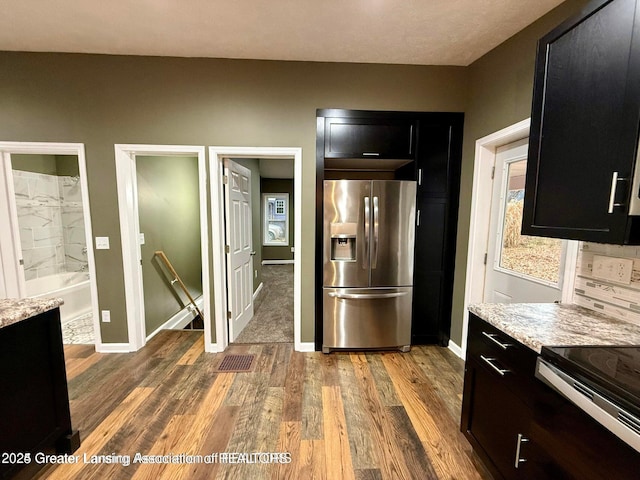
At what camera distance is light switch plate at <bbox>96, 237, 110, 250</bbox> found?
2.53m

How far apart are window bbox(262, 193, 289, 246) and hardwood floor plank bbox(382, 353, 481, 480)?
5466 mm

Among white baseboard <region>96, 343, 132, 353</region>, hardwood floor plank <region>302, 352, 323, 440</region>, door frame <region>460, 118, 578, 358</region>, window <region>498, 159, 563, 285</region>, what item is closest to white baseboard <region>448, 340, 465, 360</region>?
door frame <region>460, 118, 578, 358</region>

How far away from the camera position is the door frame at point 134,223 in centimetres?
247

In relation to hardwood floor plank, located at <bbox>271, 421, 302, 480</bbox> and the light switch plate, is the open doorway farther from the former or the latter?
the light switch plate

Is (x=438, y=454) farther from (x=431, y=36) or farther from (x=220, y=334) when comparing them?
(x=431, y=36)

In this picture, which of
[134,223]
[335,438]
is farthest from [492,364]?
[134,223]

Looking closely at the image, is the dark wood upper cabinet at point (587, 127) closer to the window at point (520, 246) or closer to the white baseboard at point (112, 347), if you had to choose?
the window at point (520, 246)

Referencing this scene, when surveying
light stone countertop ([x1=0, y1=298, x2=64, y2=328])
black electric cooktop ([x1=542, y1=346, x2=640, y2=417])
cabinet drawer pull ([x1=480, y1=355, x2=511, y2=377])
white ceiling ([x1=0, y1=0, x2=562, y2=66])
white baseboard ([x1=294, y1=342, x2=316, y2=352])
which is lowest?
white baseboard ([x1=294, y1=342, x2=316, y2=352])

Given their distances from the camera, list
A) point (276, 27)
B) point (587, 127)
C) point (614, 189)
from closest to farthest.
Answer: point (614, 189) < point (587, 127) < point (276, 27)

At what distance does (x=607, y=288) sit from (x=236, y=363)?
2736 mm

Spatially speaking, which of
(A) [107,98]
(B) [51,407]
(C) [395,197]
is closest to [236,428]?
(B) [51,407]

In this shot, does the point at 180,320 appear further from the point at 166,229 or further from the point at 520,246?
the point at 520,246

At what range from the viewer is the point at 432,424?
70.9 inches

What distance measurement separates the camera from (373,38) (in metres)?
2.09
